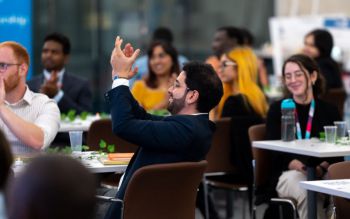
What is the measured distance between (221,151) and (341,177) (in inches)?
79.7

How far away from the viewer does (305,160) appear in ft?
17.1

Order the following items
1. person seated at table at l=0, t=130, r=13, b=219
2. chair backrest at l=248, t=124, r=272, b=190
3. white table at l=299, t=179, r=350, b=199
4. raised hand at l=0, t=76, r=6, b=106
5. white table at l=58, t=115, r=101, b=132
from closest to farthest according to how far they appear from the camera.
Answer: person seated at table at l=0, t=130, r=13, b=219, white table at l=299, t=179, r=350, b=199, raised hand at l=0, t=76, r=6, b=106, chair backrest at l=248, t=124, r=272, b=190, white table at l=58, t=115, r=101, b=132

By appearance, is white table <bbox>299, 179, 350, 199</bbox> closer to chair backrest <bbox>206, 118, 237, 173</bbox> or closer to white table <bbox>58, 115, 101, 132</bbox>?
chair backrest <bbox>206, 118, 237, 173</bbox>

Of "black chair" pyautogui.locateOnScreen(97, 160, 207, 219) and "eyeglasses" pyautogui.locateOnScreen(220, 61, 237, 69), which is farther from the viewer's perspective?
"eyeglasses" pyautogui.locateOnScreen(220, 61, 237, 69)

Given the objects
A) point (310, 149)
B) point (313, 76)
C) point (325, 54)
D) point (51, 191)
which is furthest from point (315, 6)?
point (51, 191)

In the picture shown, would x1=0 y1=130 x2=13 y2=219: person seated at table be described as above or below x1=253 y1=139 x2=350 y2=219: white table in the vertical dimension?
above

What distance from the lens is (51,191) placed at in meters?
1.66

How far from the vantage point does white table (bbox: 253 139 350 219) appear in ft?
14.6

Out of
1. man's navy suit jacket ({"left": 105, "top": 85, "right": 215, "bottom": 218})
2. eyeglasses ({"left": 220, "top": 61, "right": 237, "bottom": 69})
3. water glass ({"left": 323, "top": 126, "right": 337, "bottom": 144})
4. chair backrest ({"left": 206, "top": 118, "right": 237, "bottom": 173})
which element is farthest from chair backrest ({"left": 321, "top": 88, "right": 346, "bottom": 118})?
man's navy suit jacket ({"left": 105, "top": 85, "right": 215, "bottom": 218})

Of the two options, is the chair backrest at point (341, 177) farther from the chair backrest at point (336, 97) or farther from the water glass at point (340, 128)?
the chair backrest at point (336, 97)

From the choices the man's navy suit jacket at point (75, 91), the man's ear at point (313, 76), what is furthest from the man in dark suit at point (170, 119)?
the man's navy suit jacket at point (75, 91)

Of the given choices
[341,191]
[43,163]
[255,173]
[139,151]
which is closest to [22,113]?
[139,151]

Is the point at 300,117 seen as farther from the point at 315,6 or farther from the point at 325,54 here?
the point at 315,6

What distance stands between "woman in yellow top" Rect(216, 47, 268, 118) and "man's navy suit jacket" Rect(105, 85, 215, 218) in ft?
7.60
